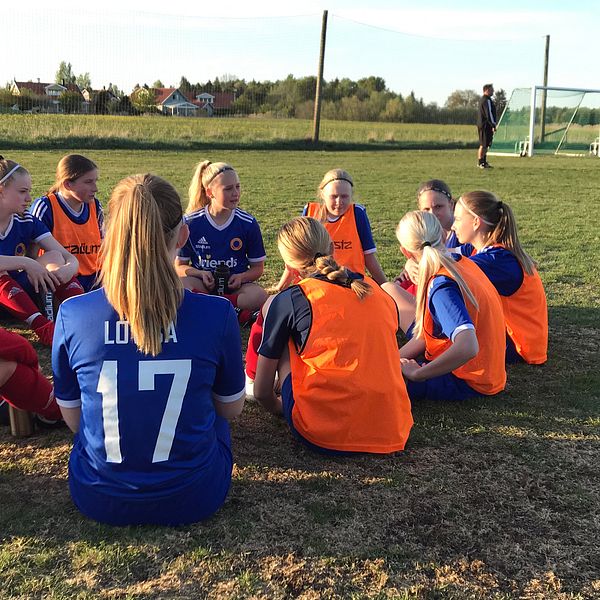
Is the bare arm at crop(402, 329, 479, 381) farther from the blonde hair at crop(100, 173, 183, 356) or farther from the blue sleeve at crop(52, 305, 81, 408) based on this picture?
the blue sleeve at crop(52, 305, 81, 408)

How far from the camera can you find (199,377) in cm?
258

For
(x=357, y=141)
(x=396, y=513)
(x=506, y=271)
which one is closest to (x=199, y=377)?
(x=396, y=513)

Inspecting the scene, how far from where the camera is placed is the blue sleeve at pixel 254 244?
18.6 feet

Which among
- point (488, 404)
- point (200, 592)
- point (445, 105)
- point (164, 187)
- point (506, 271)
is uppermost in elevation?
point (445, 105)

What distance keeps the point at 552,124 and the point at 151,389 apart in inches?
1193

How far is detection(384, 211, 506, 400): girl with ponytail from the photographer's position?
3.56 meters

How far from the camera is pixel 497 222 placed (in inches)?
175

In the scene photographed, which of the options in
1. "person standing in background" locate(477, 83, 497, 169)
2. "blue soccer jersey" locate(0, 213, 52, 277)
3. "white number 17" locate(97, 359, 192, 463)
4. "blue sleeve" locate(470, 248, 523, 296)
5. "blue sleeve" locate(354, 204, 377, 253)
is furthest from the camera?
"person standing in background" locate(477, 83, 497, 169)

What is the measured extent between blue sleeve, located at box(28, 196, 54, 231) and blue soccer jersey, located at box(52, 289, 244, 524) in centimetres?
328

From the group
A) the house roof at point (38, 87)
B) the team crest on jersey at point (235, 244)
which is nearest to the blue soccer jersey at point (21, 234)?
the team crest on jersey at point (235, 244)

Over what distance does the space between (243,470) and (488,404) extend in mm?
1656

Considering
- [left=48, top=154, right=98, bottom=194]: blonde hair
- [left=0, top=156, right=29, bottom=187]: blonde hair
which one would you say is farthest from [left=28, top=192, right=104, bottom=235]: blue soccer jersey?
[left=0, top=156, right=29, bottom=187]: blonde hair

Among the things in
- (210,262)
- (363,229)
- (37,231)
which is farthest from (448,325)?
(37,231)

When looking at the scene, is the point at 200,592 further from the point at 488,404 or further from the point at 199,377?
the point at 488,404
